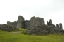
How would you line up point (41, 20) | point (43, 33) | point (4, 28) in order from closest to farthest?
point (43, 33), point (4, 28), point (41, 20)

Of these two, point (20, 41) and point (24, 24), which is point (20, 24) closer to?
point (24, 24)

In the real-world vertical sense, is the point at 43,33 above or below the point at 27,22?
below

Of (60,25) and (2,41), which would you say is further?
(60,25)

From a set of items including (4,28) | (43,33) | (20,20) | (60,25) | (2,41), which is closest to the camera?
(2,41)

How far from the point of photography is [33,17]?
52.7m

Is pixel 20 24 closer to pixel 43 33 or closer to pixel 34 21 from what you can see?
pixel 34 21

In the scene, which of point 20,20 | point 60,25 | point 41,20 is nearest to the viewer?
point 60,25

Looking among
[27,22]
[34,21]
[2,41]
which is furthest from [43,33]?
[27,22]

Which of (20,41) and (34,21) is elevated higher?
(34,21)

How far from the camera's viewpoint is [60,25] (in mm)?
50688

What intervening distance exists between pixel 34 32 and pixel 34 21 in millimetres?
26027

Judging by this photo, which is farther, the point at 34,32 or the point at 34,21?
the point at 34,21

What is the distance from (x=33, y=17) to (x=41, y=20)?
620 centimetres

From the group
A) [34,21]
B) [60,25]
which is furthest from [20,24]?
[60,25]
